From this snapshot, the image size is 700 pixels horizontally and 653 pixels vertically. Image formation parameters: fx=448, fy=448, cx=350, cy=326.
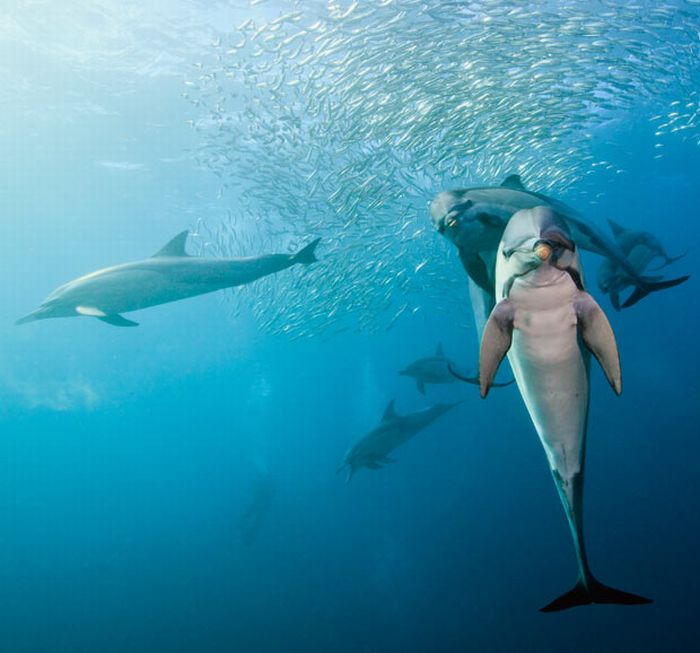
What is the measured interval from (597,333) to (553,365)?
22 centimetres

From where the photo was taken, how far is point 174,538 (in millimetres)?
28750

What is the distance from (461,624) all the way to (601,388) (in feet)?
50.2

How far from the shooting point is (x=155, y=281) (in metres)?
7.12

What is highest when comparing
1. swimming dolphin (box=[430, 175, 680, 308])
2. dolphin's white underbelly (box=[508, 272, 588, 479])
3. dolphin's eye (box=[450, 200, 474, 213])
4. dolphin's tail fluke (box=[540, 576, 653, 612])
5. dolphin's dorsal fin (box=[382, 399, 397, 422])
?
dolphin's eye (box=[450, 200, 474, 213])

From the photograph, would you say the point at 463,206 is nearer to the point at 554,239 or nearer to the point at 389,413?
the point at 554,239

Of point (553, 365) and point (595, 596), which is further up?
point (553, 365)

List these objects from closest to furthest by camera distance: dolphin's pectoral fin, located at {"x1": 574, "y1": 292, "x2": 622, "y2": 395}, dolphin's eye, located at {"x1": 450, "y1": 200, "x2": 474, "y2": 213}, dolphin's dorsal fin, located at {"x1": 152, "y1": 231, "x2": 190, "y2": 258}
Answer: dolphin's pectoral fin, located at {"x1": 574, "y1": 292, "x2": 622, "y2": 395}, dolphin's eye, located at {"x1": 450, "y1": 200, "x2": 474, "y2": 213}, dolphin's dorsal fin, located at {"x1": 152, "y1": 231, "x2": 190, "y2": 258}

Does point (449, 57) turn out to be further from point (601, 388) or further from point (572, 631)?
point (601, 388)

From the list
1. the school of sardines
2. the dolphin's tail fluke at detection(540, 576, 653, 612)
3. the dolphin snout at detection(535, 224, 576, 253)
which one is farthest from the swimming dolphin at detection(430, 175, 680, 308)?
the school of sardines

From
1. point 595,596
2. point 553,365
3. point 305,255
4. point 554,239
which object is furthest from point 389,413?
point 554,239

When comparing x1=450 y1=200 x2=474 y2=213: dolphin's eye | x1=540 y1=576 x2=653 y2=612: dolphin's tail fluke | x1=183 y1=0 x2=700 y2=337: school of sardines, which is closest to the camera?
x1=540 y1=576 x2=653 y2=612: dolphin's tail fluke

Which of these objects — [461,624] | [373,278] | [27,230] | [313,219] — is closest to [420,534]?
[461,624]

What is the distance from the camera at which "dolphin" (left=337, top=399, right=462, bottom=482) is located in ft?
38.3

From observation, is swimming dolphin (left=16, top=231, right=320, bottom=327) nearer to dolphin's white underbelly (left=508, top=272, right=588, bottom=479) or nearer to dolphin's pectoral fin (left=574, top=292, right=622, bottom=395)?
dolphin's white underbelly (left=508, top=272, right=588, bottom=479)
